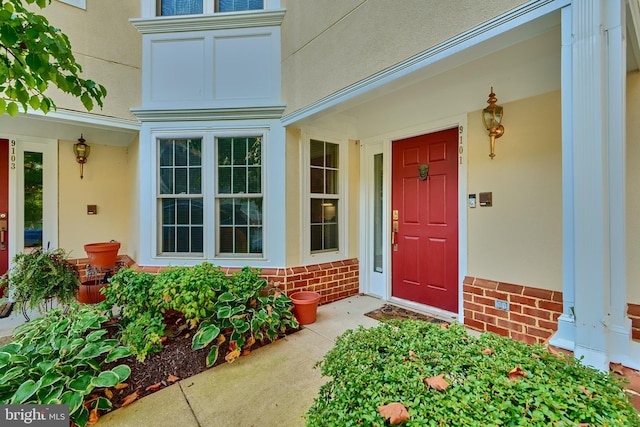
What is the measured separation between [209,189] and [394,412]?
3.31 metres

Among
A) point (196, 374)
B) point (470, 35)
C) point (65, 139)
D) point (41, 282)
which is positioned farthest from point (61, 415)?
point (65, 139)

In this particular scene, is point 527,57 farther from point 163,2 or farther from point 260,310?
point 163,2

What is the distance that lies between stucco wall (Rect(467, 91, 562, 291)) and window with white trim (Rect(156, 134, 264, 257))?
253 cm

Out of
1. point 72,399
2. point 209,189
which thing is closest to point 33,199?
point 209,189

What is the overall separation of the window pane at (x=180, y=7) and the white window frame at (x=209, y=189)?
1.58 metres

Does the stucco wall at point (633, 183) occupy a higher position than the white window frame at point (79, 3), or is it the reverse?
the white window frame at point (79, 3)

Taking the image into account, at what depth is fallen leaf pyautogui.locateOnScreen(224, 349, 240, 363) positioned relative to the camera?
2514mm

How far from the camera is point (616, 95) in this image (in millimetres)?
1432

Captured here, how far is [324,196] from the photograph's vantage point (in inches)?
157

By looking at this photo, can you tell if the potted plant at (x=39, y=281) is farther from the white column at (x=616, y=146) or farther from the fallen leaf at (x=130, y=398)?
the white column at (x=616, y=146)

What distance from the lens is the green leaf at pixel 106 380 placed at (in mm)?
1942

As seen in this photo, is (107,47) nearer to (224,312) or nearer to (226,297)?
(226,297)

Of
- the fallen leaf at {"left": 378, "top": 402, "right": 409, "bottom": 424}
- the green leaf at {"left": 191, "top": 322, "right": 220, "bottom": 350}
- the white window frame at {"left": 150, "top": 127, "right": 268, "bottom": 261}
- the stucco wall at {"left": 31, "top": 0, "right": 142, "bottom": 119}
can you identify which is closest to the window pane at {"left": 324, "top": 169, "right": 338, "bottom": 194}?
the white window frame at {"left": 150, "top": 127, "right": 268, "bottom": 261}

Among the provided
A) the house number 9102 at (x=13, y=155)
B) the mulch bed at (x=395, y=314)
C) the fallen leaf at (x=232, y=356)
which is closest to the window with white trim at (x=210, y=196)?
the fallen leaf at (x=232, y=356)
